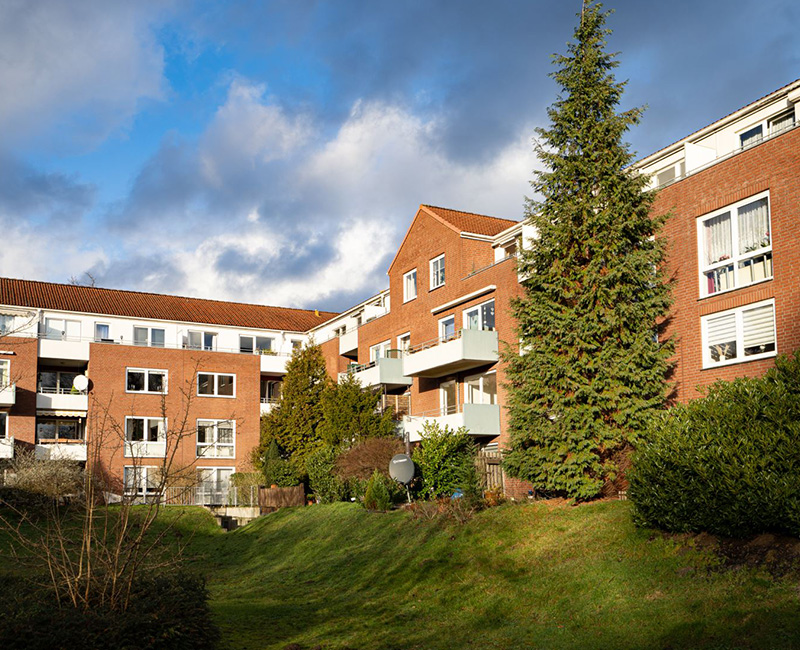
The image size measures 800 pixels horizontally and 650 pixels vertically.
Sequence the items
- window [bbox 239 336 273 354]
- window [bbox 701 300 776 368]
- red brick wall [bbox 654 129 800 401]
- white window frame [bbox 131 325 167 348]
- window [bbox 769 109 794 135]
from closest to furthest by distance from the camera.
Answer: red brick wall [bbox 654 129 800 401], window [bbox 701 300 776 368], window [bbox 769 109 794 135], white window frame [bbox 131 325 167 348], window [bbox 239 336 273 354]

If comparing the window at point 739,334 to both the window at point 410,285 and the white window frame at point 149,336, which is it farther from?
the white window frame at point 149,336

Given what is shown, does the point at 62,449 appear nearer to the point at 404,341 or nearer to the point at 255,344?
the point at 255,344

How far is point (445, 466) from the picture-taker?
27938mm

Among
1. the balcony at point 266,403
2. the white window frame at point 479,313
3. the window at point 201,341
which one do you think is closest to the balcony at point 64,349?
the window at point 201,341

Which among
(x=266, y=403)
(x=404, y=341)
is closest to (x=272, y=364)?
(x=266, y=403)

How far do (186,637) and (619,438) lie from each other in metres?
12.2

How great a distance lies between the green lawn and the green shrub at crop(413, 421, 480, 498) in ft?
10.1

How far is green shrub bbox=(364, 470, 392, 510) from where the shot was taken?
27203 mm

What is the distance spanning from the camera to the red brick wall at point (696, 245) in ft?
67.5

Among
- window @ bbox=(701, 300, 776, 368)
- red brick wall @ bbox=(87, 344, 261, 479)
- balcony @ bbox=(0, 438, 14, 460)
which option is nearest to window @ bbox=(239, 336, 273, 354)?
red brick wall @ bbox=(87, 344, 261, 479)

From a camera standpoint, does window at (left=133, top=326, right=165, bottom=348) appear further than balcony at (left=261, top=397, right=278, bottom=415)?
No

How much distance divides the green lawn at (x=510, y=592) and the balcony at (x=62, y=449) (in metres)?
20.2

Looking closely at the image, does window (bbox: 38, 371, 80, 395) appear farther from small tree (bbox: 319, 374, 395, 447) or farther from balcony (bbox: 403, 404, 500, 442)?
balcony (bbox: 403, 404, 500, 442)

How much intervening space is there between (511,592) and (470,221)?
23.5 m
